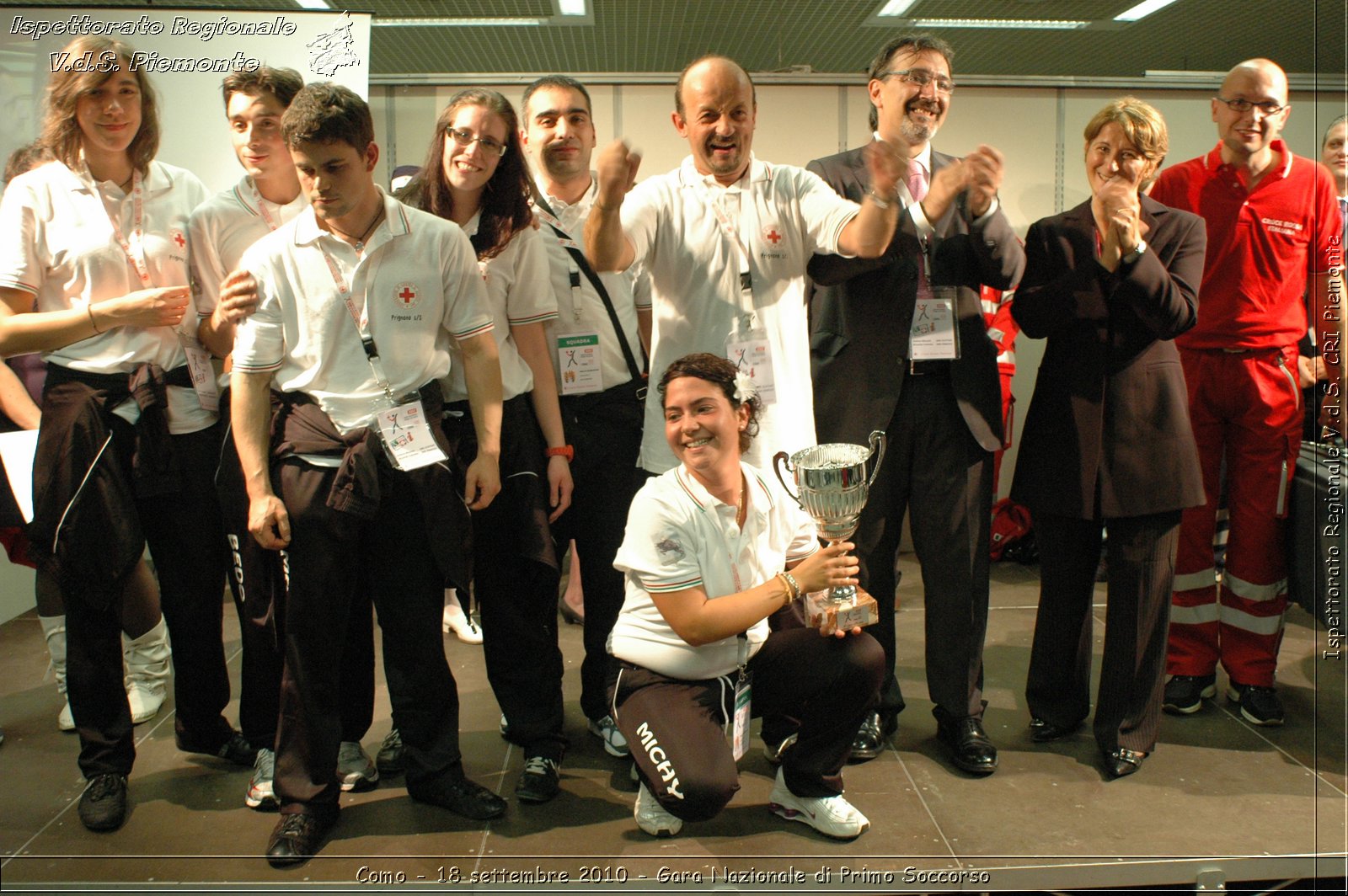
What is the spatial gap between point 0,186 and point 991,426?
8.67 feet

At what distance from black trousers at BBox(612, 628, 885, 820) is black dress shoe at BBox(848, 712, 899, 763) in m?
0.33

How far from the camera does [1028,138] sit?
364 cm

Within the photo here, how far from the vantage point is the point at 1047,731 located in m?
2.67

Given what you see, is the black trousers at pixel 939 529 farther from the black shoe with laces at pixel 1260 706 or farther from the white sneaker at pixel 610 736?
the black shoe with laces at pixel 1260 706

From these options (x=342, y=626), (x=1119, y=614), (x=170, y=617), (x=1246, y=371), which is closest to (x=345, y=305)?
(x=342, y=626)

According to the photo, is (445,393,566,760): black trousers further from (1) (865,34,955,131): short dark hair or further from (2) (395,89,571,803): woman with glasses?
(1) (865,34,955,131): short dark hair

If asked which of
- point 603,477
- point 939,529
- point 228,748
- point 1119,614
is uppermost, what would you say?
point 603,477

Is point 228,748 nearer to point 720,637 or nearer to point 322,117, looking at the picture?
point 720,637

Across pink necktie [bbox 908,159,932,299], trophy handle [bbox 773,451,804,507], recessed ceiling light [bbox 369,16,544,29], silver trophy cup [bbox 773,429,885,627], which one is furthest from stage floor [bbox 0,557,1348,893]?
recessed ceiling light [bbox 369,16,544,29]

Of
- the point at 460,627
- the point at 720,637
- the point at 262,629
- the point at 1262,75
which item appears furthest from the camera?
the point at 460,627

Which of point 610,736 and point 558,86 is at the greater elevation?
point 558,86

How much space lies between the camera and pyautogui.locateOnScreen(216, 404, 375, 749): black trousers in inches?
87.2

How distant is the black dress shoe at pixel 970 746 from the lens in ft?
8.13

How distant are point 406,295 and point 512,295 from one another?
308 mm
